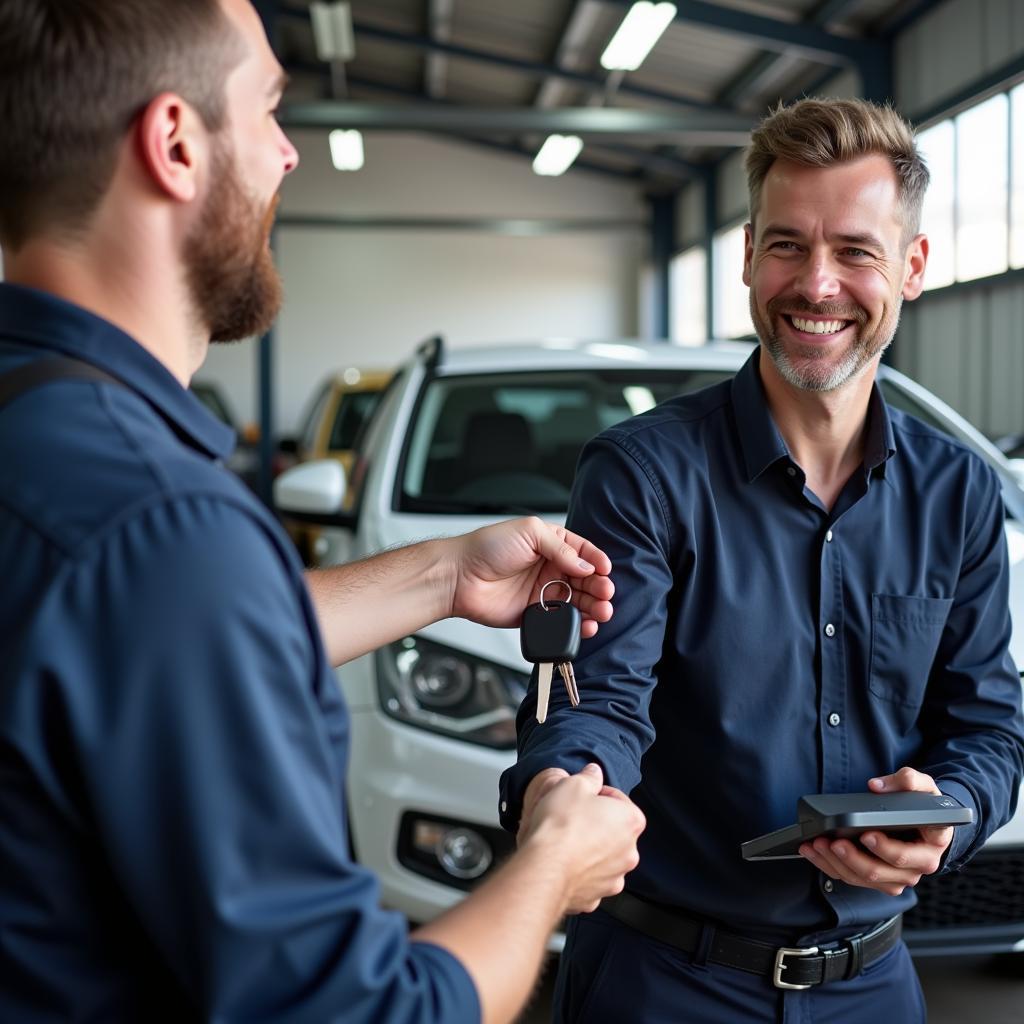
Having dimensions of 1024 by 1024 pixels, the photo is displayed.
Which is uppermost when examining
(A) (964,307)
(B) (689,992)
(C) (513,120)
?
(C) (513,120)

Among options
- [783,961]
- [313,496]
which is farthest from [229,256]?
[313,496]

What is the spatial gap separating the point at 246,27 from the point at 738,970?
4.07 ft

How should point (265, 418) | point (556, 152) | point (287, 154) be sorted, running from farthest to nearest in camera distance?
point (556, 152) < point (265, 418) < point (287, 154)

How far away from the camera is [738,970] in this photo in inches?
63.9

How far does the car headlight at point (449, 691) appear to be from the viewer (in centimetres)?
278

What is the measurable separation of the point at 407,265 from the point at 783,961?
64.7 feet

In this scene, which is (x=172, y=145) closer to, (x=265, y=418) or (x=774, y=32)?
(x=774, y=32)

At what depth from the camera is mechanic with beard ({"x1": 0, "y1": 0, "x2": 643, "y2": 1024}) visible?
0.79 m

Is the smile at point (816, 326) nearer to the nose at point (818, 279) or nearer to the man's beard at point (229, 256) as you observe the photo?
the nose at point (818, 279)

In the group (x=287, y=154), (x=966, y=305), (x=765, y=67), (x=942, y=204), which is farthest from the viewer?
(x=765, y=67)

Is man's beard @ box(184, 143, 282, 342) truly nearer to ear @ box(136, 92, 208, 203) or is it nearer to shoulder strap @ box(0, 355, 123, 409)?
ear @ box(136, 92, 208, 203)

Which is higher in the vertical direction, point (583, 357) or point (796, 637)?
point (583, 357)

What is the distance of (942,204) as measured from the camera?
463 inches

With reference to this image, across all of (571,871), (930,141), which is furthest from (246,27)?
(930,141)
